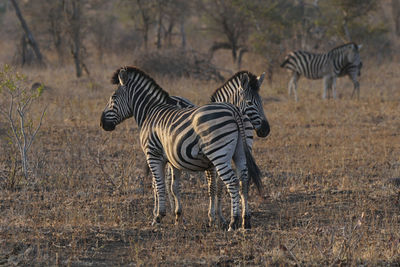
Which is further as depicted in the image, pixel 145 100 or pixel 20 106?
pixel 20 106

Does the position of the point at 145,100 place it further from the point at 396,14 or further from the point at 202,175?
the point at 396,14

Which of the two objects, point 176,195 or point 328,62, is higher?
point 328,62

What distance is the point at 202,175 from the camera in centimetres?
843

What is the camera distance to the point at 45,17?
944 inches

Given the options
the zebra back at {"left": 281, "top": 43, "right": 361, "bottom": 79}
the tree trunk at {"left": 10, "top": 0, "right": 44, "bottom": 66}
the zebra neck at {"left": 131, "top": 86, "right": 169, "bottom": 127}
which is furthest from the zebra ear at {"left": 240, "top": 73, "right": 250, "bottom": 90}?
the tree trunk at {"left": 10, "top": 0, "right": 44, "bottom": 66}

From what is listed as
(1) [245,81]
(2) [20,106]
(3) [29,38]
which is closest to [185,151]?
(1) [245,81]

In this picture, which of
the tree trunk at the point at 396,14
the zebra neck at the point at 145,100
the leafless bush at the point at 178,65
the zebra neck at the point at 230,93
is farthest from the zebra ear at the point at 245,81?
the tree trunk at the point at 396,14

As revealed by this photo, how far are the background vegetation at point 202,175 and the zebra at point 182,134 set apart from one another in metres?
0.58

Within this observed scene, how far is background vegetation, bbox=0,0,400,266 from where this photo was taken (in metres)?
5.13

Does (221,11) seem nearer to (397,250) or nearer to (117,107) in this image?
(117,107)

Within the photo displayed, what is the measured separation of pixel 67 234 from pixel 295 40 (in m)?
18.6

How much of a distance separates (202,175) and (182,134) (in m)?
2.96

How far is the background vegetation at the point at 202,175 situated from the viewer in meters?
5.13

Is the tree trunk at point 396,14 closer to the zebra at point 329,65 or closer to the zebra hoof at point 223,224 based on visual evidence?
the zebra at point 329,65
